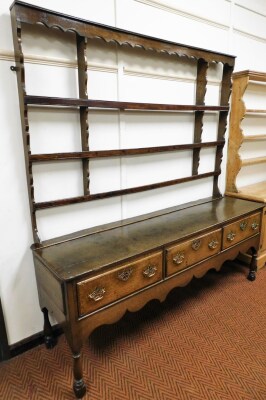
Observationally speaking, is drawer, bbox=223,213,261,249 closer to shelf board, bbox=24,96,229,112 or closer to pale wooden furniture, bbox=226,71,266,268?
pale wooden furniture, bbox=226,71,266,268

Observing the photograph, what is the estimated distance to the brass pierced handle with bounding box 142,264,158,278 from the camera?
1633mm

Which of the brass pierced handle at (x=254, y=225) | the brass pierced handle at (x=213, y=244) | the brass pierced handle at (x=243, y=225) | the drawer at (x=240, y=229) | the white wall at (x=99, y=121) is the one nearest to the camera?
the white wall at (x=99, y=121)

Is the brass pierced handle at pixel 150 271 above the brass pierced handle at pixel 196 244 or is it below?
below

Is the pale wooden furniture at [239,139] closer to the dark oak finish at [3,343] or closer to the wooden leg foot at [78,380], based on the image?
the wooden leg foot at [78,380]

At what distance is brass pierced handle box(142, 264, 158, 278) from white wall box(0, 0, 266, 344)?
1.86 ft

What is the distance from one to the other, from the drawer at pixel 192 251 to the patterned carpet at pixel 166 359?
52cm

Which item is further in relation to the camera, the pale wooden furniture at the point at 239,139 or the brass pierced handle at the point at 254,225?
the pale wooden furniture at the point at 239,139

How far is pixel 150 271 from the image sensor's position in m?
1.66

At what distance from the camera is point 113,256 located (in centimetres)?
152

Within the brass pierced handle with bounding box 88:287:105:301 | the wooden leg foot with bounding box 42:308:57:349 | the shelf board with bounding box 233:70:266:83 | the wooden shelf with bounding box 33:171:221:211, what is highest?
the shelf board with bounding box 233:70:266:83

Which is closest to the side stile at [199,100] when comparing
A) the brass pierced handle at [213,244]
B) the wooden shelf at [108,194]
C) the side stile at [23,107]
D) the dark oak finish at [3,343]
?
the wooden shelf at [108,194]

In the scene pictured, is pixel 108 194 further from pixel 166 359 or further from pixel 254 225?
pixel 254 225

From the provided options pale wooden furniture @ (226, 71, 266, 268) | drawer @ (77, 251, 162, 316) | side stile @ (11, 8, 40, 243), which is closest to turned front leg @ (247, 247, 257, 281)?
pale wooden furniture @ (226, 71, 266, 268)

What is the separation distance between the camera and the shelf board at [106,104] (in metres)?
1.46
